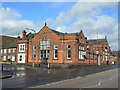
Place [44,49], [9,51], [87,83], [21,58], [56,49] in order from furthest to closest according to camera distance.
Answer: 1. [9,51]
2. [21,58]
3. [44,49]
4. [56,49]
5. [87,83]

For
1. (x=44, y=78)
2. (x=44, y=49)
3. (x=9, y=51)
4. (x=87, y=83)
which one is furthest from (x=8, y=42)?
(x=87, y=83)

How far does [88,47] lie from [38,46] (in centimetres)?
1376

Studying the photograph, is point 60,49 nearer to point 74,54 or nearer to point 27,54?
point 74,54

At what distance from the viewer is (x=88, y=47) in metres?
42.6

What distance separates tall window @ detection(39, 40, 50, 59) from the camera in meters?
38.4

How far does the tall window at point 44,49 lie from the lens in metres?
38.4

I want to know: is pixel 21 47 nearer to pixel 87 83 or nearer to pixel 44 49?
pixel 44 49

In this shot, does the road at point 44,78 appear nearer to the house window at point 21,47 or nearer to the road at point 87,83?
the road at point 87,83

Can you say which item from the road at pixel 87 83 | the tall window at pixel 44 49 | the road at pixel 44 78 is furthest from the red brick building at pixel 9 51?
the road at pixel 87 83

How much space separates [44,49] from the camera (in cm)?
3891

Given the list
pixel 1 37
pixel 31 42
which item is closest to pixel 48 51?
pixel 31 42

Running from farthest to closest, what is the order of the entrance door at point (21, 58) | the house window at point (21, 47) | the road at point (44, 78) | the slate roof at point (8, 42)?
the slate roof at point (8, 42), the house window at point (21, 47), the entrance door at point (21, 58), the road at point (44, 78)

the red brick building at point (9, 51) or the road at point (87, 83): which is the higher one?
the red brick building at point (9, 51)

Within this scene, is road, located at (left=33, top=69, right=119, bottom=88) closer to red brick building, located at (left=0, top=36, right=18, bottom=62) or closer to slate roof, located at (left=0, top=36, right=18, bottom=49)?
red brick building, located at (left=0, top=36, right=18, bottom=62)
